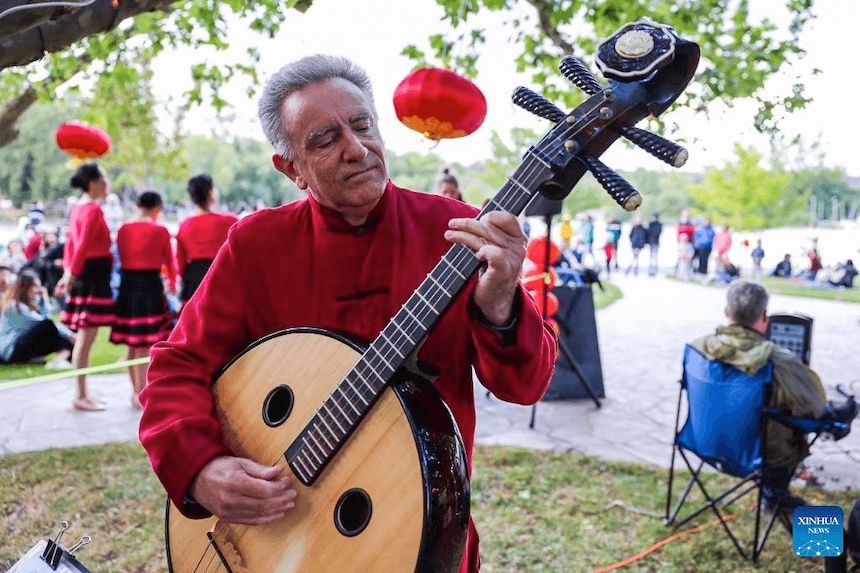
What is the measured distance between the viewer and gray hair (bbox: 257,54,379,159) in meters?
1.51

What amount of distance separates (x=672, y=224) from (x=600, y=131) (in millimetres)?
47569

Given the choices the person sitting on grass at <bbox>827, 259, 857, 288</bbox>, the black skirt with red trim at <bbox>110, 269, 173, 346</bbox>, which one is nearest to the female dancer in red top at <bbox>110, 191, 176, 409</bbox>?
the black skirt with red trim at <bbox>110, 269, 173, 346</bbox>

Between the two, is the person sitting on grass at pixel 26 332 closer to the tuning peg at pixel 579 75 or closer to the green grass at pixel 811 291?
the tuning peg at pixel 579 75

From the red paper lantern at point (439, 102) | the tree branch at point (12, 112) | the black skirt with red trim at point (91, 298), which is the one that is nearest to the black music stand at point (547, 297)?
the red paper lantern at point (439, 102)

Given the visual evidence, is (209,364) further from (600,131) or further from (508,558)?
(508,558)

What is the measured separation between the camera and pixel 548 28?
5.80 meters

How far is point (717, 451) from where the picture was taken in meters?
3.46

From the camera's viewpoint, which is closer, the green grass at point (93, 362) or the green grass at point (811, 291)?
the green grass at point (93, 362)

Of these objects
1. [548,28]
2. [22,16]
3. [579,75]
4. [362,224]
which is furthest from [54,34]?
[548,28]

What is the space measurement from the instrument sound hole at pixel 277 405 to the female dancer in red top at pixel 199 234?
4.25 meters

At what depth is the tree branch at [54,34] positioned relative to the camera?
1917 mm

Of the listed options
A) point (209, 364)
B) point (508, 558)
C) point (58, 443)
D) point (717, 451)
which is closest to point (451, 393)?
point (209, 364)

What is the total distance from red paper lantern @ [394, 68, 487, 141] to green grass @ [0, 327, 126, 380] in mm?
5049

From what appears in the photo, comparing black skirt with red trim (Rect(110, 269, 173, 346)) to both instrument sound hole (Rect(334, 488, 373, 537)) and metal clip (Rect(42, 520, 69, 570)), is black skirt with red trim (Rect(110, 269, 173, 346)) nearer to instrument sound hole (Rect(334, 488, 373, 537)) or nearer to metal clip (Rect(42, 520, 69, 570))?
metal clip (Rect(42, 520, 69, 570))
